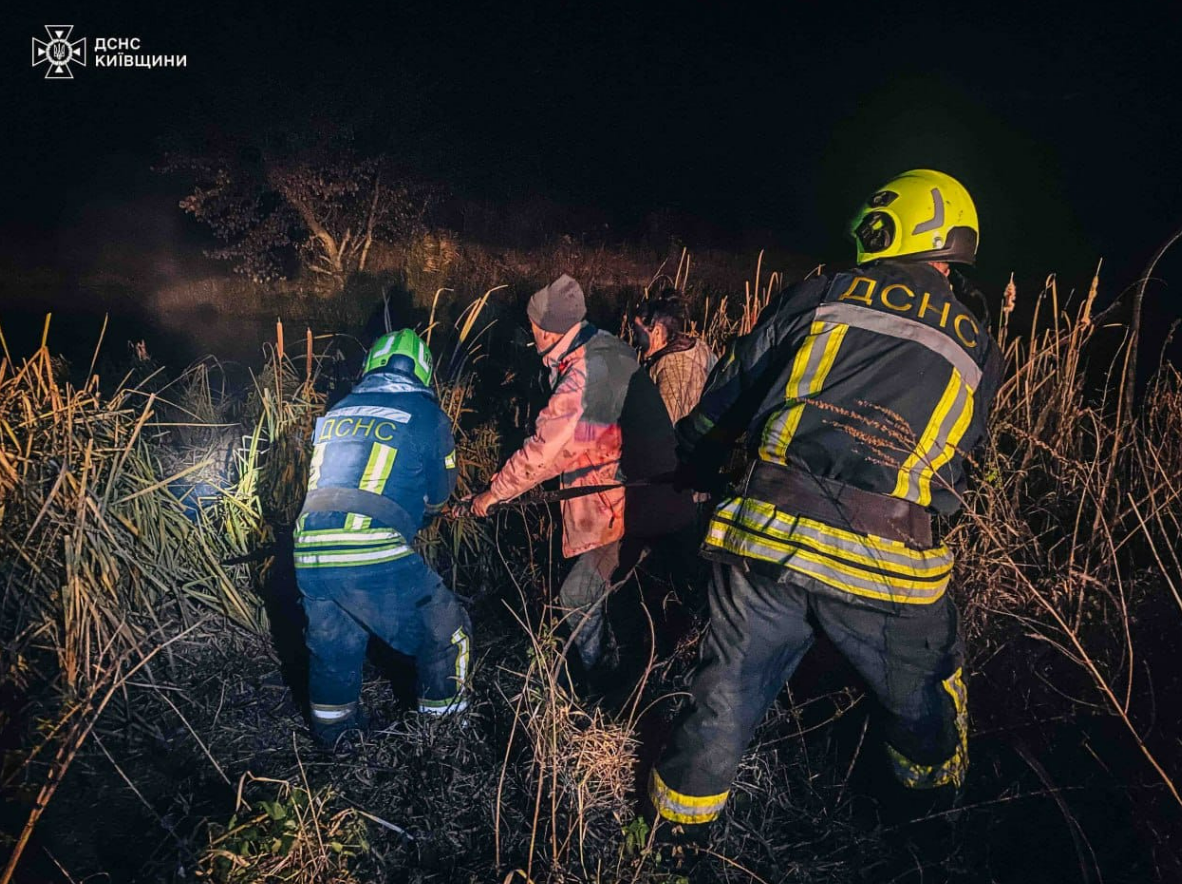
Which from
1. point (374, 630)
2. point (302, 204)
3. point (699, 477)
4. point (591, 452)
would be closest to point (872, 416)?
point (699, 477)

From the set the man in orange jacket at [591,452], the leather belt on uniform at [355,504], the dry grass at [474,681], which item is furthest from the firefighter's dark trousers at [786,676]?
the leather belt on uniform at [355,504]

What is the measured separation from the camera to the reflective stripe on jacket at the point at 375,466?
2.73m

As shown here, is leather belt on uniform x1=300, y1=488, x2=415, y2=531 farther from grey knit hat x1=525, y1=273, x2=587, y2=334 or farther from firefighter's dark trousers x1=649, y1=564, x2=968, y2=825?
firefighter's dark trousers x1=649, y1=564, x2=968, y2=825

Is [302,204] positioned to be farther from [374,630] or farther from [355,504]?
[374,630]

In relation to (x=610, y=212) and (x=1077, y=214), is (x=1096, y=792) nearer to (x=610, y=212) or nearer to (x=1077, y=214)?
(x=1077, y=214)

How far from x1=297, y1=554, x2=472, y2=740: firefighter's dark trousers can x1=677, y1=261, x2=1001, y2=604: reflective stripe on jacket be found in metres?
1.21

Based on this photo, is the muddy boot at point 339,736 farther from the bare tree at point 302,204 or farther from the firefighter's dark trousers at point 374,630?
the bare tree at point 302,204

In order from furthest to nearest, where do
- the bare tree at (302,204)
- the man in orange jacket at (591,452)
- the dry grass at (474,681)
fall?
1. the bare tree at (302,204)
2. the man in orange jacket at (591,452)
3. the dry grass at (474,681)

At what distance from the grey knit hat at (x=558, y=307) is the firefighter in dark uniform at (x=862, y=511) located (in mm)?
1121

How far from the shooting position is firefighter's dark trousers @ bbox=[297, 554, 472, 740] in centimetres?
277

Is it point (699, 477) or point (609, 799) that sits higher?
point (699, 477)

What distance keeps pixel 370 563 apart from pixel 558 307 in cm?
132

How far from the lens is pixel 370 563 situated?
2.75m

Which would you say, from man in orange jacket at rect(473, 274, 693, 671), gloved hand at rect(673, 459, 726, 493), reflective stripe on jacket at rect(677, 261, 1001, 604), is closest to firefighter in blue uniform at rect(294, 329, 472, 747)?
man in orange jacket at rect(473, 274, 693, 671)
